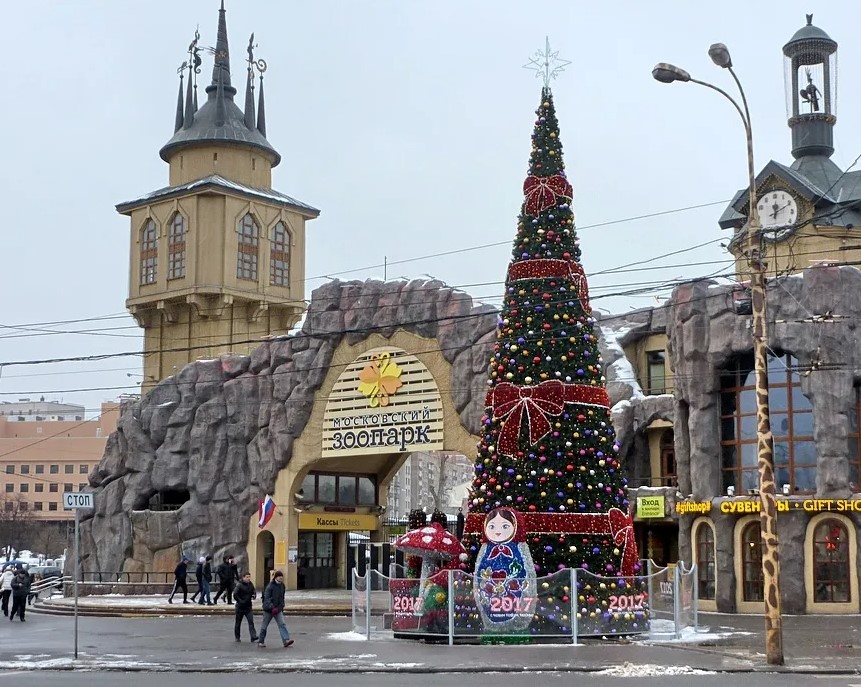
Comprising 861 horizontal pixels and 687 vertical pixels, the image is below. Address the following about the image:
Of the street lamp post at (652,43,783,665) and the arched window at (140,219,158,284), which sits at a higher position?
the arched window at (140,219,158,284)

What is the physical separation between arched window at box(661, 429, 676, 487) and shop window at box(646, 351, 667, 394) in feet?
6.01

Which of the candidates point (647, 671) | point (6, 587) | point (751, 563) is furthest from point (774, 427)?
point (6, 587)

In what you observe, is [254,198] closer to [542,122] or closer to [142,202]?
[142,202]

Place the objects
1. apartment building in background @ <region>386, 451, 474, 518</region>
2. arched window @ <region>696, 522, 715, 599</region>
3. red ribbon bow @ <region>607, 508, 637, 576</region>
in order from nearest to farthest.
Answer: red ribbon bow @ <region>607, 508, 637, 576</region>
arched window @ <region>696, 522, 715, 599</region>
apartment building in background @ <region>386, 451, 474, 518</region>

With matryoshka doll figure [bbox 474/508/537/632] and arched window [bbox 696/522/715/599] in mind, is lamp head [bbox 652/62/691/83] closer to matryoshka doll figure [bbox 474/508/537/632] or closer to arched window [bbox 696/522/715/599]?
matryoshka doll figure [bbox 474/508/537/632]

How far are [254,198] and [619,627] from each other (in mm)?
37601

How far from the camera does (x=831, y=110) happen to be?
170ft

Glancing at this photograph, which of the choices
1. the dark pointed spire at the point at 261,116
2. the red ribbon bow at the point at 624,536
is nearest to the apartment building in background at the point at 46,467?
the dark pointed spire at the point at 261,116

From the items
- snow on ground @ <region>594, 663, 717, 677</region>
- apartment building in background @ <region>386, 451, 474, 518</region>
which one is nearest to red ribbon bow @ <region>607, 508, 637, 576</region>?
snow on ground @ <region>594, 663, 717, 677</region>

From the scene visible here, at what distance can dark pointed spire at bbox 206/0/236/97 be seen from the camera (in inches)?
2386

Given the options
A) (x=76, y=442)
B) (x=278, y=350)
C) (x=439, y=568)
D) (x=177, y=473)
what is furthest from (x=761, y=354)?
(x=76, y=442)

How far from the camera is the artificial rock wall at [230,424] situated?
44.0 m

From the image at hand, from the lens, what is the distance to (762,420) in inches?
788

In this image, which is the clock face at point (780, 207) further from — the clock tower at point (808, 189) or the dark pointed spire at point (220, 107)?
the dark pointed spire at point (220, 107)
